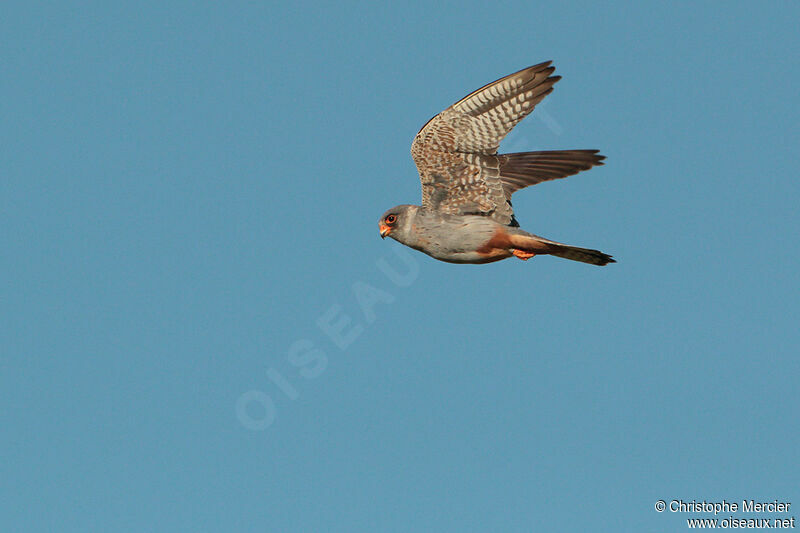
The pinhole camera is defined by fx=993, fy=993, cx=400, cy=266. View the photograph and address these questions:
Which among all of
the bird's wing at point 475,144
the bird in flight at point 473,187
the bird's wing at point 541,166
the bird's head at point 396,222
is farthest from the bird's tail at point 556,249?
the bird's head at point 396,222

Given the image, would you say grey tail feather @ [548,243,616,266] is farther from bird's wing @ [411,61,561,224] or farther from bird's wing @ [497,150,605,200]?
bird's wing @ [497,150,605,200]

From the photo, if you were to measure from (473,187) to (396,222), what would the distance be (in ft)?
3.75

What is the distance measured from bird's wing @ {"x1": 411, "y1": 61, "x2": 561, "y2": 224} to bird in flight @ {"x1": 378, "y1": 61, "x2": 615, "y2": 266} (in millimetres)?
13

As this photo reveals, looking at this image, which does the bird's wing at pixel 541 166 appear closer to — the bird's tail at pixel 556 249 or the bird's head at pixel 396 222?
the bird's tail at pixel 556 249

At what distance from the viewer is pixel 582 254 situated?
12.9 meters

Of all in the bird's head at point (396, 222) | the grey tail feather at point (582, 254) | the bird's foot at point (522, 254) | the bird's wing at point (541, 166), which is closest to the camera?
the grey tail feather at point (582, 254)

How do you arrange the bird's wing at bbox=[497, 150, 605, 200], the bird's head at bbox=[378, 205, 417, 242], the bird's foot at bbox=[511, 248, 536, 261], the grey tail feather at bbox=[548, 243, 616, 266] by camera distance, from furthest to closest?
1. the bird's wing at bbox=[497, 150, 605, 200]
2. the bird's head at bbox=[378, 205, 417, 242]
3. the bird's foot at bbox=[511, 248, 536, 261]
4. the grey tail feather at bbox=[548, 243, 616, 266]

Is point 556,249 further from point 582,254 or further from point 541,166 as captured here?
point 541,166

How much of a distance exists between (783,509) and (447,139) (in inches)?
289

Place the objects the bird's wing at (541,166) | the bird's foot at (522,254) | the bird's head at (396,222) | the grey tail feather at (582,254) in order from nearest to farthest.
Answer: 1. the grey tail feather at (582,254)
2. the bird's foot at (522,254)
3. the bird's head at (396,222)
4. the bird's wing at (541,166)

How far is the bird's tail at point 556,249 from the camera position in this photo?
1283 cm

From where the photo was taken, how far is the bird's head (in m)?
13.3

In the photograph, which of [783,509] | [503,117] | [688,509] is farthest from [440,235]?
[783,509]

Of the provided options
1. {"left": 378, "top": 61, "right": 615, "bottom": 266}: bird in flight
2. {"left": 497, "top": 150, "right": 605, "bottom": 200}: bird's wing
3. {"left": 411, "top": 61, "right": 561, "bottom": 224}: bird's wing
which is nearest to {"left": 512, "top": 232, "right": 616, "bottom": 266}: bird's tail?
{"left": 378, "top": 61, "right": 615, "bottom": 266}: bird in flight
